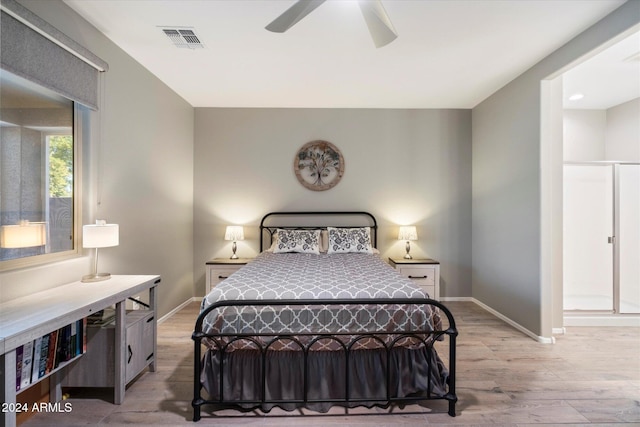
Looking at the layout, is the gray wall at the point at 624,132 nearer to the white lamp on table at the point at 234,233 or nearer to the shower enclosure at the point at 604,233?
the shower enclosure at the point at 604,233

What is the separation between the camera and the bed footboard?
1734 millimetres

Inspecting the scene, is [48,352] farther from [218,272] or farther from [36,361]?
[218,272]

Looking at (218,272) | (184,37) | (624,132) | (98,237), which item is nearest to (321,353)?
(98,237)

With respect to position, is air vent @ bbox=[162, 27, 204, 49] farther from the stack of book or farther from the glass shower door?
the glass shower door

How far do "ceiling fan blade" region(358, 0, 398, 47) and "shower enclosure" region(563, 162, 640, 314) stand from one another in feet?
9.11

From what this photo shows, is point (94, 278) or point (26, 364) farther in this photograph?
point (94, 278)

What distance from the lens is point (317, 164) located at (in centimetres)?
418

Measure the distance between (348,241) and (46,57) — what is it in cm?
315

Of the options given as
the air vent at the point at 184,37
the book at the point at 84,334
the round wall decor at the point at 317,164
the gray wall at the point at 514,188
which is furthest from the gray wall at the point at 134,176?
the gray wall at the point at 514,188

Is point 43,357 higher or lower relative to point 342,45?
lower

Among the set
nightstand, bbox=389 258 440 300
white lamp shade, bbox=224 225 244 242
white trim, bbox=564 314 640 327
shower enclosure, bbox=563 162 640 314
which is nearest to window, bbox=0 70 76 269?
white lamp shade, bbox=224 225 244 242

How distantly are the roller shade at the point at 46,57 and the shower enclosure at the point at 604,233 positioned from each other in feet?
15.5

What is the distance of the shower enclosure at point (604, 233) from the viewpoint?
323 cm

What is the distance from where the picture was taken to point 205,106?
13.7 ft
